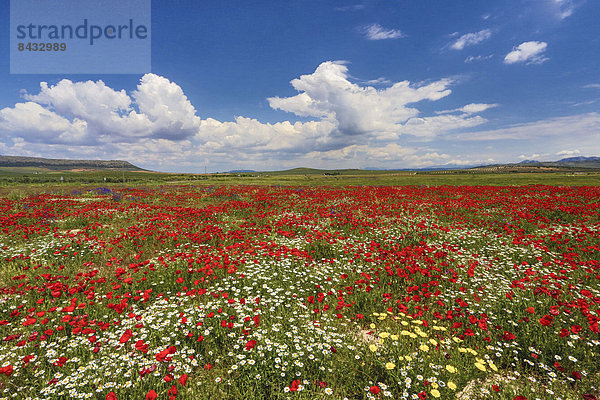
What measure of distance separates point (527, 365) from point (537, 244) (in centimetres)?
643

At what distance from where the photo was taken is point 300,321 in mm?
4574

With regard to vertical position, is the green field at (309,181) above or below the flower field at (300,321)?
above

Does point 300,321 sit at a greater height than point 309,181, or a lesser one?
lesser

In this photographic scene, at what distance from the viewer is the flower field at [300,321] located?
3.27 meters

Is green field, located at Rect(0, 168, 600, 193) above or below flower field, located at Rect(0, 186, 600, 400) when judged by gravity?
above

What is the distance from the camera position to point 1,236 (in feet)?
31.5

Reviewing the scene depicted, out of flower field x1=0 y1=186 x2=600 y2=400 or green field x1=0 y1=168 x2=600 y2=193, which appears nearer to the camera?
flower field x1=0 y1=186 x2=600 y2=400

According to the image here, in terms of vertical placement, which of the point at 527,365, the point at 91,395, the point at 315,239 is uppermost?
the point at 315,239

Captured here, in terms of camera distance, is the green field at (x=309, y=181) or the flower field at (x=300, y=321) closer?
the flower field at (x=300, y=321)

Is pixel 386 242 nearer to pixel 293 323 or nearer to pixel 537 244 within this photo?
pixel 537 244

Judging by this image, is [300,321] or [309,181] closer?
[300,321]

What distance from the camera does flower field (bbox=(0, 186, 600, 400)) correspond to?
10.7 ft

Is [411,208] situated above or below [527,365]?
above

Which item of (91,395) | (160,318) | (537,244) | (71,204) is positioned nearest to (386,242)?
(537,244)
